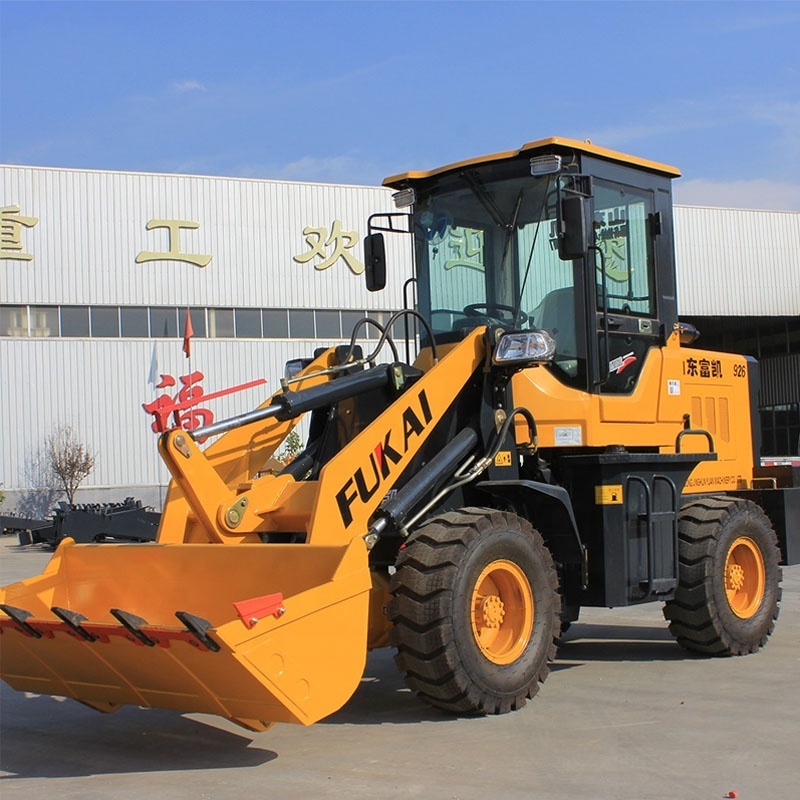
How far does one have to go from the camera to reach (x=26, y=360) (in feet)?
102

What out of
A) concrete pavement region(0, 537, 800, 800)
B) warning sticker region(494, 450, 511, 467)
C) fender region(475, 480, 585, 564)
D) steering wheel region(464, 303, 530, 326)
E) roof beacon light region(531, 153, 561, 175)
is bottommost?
concrete pavement region(0, 537, 800, 800)

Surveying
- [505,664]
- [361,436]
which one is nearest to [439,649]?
[505,664]

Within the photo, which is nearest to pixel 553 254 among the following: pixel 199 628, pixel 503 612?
pixel 503 612

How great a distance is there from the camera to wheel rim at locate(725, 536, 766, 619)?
8.88 metres

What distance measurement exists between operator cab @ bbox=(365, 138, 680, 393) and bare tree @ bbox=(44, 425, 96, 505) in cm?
2402

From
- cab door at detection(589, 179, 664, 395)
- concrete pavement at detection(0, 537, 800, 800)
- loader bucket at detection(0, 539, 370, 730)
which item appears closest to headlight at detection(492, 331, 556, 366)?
cab door at detection(589, 179, 664, 395)

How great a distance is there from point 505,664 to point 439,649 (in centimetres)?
62

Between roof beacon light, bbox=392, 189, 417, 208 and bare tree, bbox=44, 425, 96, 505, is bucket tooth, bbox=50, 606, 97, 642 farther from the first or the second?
bare tree, bbox=44, 425, 96, 505

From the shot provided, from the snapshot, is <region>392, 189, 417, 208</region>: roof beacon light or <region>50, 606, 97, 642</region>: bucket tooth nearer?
<region>50, 606, 97, 642</region>: bucket tooth

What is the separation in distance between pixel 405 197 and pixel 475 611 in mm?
3467

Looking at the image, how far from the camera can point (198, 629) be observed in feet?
16.8

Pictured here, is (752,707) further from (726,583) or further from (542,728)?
(726,583)

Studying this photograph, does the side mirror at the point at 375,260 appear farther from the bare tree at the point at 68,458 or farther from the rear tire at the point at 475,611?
the bare tree at the point at 68,458

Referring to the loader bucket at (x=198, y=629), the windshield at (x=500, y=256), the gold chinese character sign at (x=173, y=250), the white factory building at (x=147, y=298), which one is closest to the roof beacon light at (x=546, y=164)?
the windshield at (x=500, y=256)
